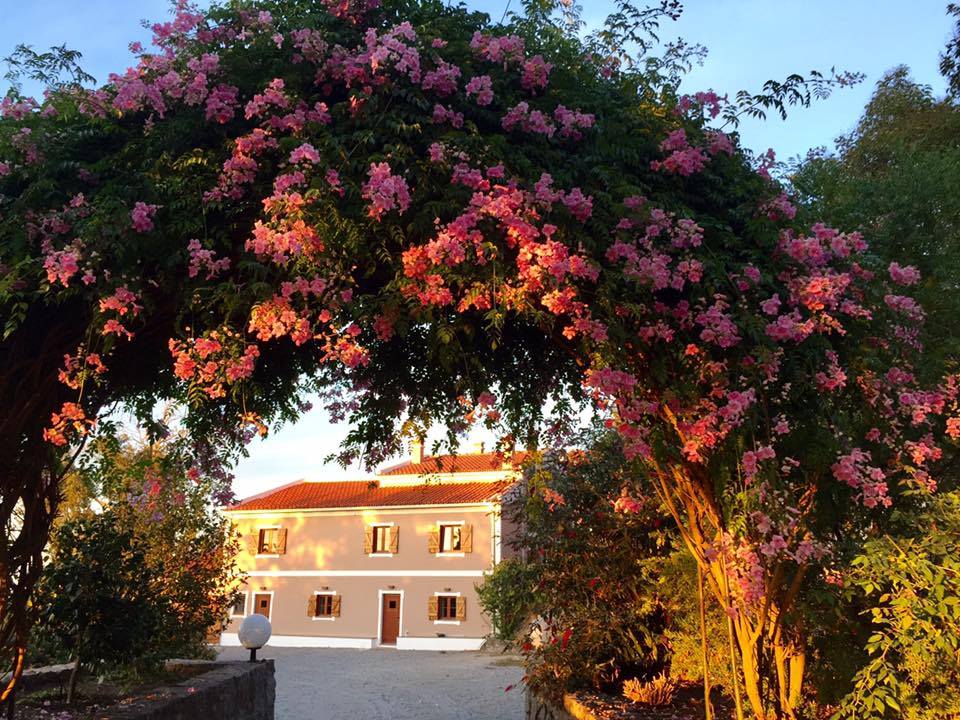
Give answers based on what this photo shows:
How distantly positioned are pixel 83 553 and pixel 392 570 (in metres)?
24.7

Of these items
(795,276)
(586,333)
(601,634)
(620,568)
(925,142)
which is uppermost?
(925,142)

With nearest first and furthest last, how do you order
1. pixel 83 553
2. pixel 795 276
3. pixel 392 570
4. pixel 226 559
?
pixel 795 276
pixel 83 553
pixel 226 559
pixel 392 570

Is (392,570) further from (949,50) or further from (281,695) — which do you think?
(949,50)

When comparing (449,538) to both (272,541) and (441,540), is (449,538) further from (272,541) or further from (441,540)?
(272,541)

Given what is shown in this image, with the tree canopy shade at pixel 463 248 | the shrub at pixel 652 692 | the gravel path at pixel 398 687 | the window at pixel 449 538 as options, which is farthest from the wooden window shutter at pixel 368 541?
the tree canopy shade at pixel 463 248

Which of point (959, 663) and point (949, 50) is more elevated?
point (949, 50)

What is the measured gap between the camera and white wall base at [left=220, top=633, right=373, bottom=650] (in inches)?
1247

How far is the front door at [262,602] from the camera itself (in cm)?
3419

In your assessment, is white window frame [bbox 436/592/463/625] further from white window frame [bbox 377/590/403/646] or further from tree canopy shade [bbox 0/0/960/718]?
tree canopy shade [bbox 0/0/960/718]

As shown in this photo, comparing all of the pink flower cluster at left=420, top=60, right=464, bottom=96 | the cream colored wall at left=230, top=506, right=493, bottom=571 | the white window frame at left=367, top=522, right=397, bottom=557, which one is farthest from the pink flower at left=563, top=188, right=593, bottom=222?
the white window frame at left=367, top=522, right=397, bottom=557

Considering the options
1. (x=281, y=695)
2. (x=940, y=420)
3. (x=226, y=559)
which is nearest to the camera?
(x=940, y=420)

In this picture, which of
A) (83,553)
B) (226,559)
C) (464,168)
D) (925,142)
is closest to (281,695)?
(226,559)

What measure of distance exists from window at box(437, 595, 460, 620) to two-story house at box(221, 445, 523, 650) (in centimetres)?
4

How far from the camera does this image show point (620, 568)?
9.09 meters
